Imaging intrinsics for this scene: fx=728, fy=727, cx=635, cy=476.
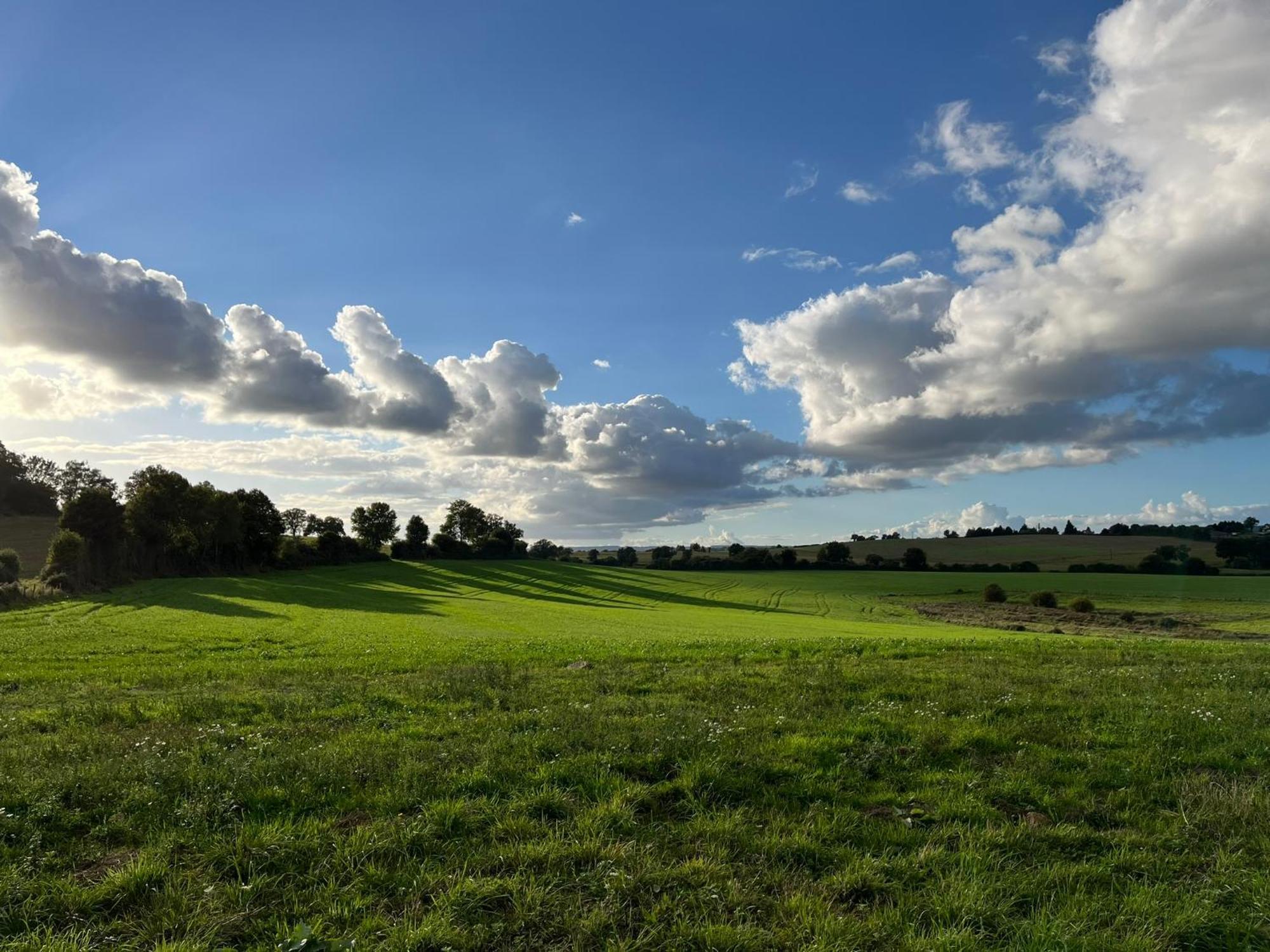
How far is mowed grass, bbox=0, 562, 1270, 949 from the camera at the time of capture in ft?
18.5

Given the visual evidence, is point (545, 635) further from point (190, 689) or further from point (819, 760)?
point (819, 760)

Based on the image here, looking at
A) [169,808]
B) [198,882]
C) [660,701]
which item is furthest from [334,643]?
[198,882]

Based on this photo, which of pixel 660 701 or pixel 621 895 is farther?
pixel 660 701

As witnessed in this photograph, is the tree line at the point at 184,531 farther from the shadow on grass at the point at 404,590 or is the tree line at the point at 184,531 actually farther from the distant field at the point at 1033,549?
the distant field at the point at 1033,549

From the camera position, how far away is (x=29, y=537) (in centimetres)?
11031

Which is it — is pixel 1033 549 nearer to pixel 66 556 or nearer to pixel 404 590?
pixel 404 590

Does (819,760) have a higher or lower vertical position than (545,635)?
higher

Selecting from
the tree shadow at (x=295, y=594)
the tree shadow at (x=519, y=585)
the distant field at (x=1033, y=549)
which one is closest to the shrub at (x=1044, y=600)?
the distant field at (x=1033, y=549)

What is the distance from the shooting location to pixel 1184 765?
914 centimetres

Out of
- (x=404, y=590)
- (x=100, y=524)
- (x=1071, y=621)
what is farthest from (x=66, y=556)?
(x=1071, y=621)

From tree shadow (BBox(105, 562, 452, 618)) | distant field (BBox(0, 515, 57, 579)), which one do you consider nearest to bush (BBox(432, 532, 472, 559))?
tree shadow (BBox(105, 562, 452, 618))

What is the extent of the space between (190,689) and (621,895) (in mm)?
13296

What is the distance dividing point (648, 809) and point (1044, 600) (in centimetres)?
8541

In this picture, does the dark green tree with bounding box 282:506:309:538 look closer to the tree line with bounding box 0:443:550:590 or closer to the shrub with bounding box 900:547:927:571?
the tree line with bounding box 0:443:550:590
